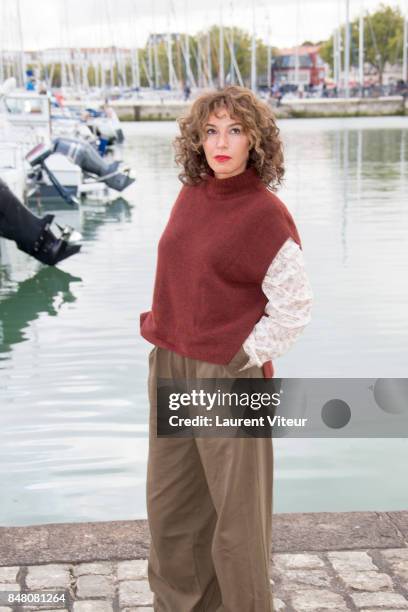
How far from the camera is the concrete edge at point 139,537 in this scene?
3826 millimetres

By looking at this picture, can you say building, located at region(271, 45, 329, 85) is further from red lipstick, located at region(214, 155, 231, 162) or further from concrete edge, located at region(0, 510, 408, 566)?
red lipstick, located at region(214, 155, 231, 162)

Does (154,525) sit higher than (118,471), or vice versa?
(154,525)

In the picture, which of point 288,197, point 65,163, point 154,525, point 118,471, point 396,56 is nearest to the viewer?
point 154,525

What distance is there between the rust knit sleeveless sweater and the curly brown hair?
55mm

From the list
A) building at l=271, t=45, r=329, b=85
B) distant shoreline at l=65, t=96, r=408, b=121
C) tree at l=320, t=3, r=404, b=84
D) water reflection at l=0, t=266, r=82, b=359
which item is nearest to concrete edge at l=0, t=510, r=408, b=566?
water reflection at l=0, t=266, r=82, b=359

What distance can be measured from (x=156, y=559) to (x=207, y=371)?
674 mm

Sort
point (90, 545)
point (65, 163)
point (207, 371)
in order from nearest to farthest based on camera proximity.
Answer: point (207, 371), point (90, 545), point (65, 163)

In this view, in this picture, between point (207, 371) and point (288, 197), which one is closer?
point (207, 371)

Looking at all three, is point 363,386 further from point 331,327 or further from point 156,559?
point 156,559

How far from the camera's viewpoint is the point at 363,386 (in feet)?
25.2

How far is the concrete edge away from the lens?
12.6 feet

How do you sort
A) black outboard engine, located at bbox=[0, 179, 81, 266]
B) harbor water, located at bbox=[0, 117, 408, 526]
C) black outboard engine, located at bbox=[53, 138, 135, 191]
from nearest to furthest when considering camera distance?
harbor water, located at bbox=[0, 117, 408, 526], black outboard engine, located at bbox=[0, 179, 81, 266], black outboard engine, located at bbox=[53, 138, 135, 191]

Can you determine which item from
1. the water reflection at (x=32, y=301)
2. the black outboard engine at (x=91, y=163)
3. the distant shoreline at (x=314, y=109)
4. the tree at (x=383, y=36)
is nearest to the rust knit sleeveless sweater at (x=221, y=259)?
the water reflection at (x=32, y=301)

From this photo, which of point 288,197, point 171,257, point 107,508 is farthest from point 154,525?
point 288,197
